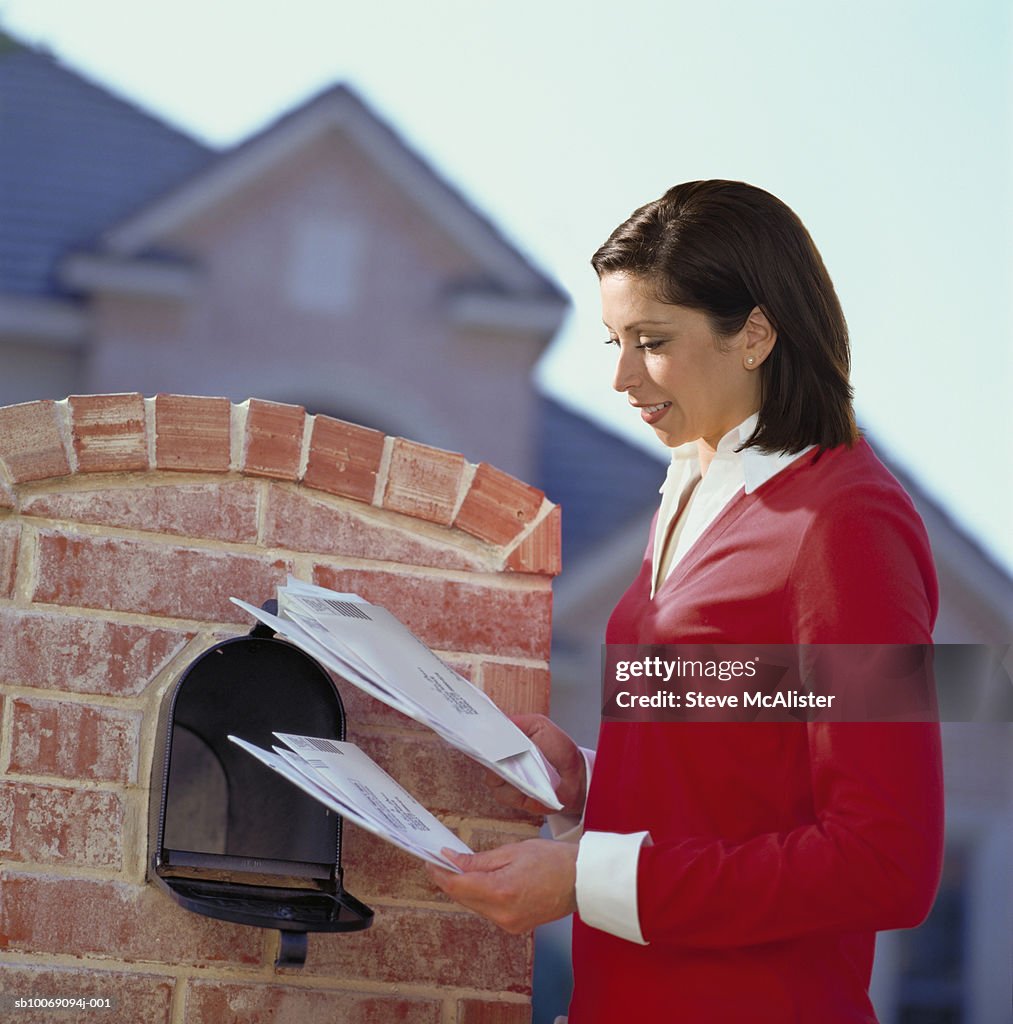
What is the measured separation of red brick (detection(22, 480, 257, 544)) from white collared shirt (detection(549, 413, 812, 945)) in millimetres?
425

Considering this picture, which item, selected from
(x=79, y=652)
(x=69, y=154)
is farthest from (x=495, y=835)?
(x=69, y=154)

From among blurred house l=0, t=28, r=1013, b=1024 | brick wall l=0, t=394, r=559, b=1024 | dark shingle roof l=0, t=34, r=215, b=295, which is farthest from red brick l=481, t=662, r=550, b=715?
dark shingle roof l=0, t=34, r=215, b=295

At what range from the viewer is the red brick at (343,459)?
1.56 metres

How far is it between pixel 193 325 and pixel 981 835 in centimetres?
466

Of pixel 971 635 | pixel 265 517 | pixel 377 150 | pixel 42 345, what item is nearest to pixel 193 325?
pixel 42 345

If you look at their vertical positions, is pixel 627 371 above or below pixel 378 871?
above

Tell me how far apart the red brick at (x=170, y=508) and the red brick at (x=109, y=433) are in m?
0.03

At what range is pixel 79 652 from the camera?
1.48 m

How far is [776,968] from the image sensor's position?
1.32 meters

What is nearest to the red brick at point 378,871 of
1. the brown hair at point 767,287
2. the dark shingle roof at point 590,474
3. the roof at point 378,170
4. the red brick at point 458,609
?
the red brick at point 458,609

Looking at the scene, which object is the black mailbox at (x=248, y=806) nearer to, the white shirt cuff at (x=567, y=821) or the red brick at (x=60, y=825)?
the red brick at (x=60, y=825)

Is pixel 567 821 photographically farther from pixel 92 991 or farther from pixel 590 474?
pixel 590 474

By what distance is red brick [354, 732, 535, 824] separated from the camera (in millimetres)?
1542

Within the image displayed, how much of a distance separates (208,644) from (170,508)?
14 centimetres
